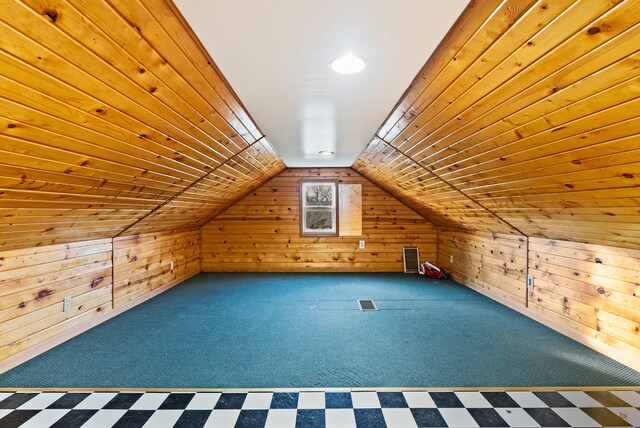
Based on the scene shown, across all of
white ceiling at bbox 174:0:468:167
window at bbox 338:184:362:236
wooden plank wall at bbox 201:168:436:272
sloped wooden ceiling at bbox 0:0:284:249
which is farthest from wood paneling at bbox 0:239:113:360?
window at bbox 338:184:362:236

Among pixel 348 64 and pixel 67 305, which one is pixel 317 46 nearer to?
pixel 348 64

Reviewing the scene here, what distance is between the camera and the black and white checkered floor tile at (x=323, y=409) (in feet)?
4.90

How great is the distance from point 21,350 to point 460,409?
9.86 ft

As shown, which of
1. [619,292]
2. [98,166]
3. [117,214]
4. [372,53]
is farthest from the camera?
[117,214]

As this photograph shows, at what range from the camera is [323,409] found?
1602mm

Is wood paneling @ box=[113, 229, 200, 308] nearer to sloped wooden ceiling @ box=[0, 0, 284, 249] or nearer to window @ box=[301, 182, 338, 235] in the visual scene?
sloped wooden ceiling @ box=[0, 0, 284, 249]

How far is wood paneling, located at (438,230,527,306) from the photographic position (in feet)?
10.4

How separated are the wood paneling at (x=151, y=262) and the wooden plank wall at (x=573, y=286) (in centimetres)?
435

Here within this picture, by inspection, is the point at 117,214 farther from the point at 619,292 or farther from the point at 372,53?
the point at 619,292

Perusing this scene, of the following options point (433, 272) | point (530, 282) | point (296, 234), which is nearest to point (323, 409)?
point (530, 282)

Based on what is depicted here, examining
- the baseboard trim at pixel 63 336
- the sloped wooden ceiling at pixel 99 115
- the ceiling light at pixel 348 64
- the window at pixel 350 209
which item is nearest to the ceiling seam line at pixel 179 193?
the sloped wooden ceiling at pixel 99 115

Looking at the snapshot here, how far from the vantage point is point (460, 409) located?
62.5 inches

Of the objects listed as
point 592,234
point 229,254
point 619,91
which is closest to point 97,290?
point 229,254

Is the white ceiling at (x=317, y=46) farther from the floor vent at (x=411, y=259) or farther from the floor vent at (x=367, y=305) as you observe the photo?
the floor vent at (x=411, y=259)
